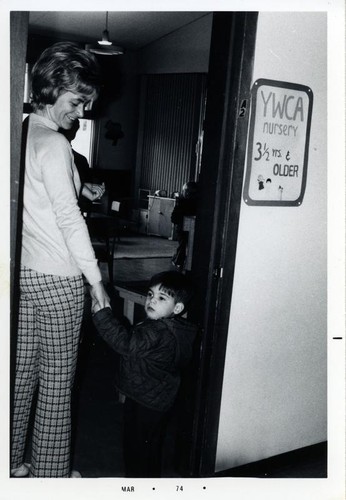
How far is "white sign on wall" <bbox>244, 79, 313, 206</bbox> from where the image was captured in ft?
6.79

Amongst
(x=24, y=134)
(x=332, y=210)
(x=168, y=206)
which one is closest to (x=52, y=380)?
(x=24, y=134)

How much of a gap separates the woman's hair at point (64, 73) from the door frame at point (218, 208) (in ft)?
1.59

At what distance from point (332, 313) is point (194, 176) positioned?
25.6 feet

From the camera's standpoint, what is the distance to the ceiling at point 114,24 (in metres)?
8.85

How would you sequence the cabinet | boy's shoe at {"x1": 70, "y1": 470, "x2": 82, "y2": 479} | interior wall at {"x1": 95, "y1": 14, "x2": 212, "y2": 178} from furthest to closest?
interior wall at {"x1": 95, "y1": 14, "x2": 212, "y2": 178} < the cabinet < boy's shoe at {"x1": 70, "y1": 470, "x2": 82, "y2": 479}

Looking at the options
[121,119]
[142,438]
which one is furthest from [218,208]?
[121,119]

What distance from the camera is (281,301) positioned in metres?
2.31

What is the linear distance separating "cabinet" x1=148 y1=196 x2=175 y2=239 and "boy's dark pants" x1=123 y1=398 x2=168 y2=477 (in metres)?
7.33

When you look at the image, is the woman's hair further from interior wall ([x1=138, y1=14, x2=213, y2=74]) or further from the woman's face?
interior wall ([x1=138, y1=14, x2=213, y2=74])

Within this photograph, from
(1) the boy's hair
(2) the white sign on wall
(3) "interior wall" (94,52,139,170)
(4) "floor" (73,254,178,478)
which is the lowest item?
(4) "floor" (73,254,178,478)

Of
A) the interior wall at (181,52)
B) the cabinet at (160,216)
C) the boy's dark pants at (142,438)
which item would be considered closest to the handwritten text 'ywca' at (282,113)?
the boy's dark pants at (142,438)

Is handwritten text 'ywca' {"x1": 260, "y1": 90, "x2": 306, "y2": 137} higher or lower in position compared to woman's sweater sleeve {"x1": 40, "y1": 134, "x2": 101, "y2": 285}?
higher

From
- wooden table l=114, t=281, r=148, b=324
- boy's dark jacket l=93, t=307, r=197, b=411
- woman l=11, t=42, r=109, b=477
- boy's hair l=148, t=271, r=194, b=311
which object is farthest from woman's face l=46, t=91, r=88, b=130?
wooden table l=114, t=281, r=148, b=324

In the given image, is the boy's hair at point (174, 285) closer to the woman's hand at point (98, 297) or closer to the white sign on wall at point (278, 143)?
the woman's hand at point (98, 297)
